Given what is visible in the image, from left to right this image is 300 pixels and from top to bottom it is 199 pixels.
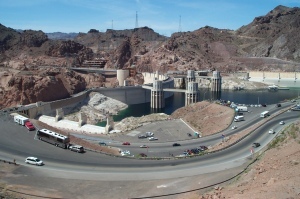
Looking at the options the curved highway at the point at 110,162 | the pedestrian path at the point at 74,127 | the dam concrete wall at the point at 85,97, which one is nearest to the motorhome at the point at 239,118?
the curved highway at the point at 110,162

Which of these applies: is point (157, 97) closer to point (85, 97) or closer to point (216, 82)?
point (85, 97)

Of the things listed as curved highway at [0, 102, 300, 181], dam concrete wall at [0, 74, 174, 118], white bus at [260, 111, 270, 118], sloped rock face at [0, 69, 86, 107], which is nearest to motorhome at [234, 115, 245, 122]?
white bus at [260, 111, 270, 118]

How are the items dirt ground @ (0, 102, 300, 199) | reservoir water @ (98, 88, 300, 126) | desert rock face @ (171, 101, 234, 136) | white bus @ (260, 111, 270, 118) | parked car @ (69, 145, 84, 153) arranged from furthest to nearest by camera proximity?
reservoir water @ (98, 88, 300, 126) < white bus @ (260, 111, 270, 118) < desert rock face @ (171, 101, 234, 136) < parked car @ (69, 145, 84, 153) < dirt ground @ (0, 102, 300, 199)

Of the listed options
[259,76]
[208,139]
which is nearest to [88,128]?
[208,139]

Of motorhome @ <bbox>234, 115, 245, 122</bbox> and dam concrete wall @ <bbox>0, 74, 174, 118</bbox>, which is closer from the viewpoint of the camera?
motorhome @ <bbox>234, 115, 245, 122</bbox>

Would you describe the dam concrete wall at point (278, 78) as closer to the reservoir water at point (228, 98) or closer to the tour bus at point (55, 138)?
→ the reservoir water at point (228, 98)

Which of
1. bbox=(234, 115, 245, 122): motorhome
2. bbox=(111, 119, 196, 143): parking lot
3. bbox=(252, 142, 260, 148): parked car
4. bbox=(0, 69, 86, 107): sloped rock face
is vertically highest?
bbox=(0, 69, 86, 107): sloped rock face

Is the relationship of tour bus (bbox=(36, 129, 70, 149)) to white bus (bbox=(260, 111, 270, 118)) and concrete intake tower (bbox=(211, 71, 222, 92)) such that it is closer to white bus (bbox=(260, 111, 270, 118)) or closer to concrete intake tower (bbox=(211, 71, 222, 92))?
white bus (bbox=(260, 111, 270, 118))
